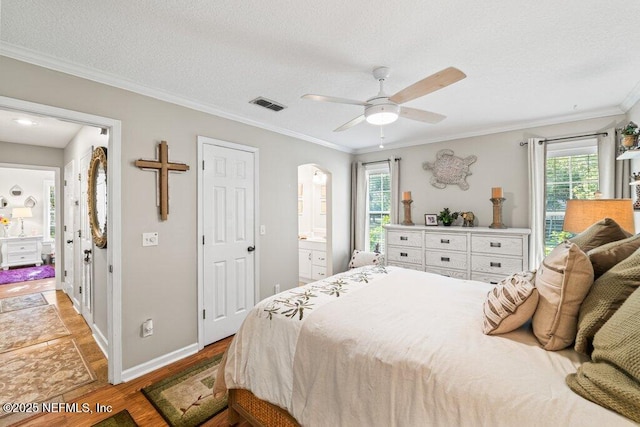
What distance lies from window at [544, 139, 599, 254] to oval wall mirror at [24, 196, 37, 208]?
34.3ft

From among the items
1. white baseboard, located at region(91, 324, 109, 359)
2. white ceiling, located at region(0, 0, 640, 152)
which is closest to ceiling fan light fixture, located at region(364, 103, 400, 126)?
white ceiling, located at region(0, 0, 640, 152)

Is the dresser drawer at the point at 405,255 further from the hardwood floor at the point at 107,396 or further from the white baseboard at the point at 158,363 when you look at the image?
the white baseboard at the point at 158,363

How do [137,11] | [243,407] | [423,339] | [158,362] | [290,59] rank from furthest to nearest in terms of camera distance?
[158,362] < [290,59] < [243,407] < [137,11] < [423,339]

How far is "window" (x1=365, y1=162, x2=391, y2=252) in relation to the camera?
4801mm

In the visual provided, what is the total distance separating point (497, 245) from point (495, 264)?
9.2 inches

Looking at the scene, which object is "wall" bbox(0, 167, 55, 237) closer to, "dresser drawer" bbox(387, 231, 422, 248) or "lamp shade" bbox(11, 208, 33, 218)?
"lamp shade" bbox(11, 208, 33, 218)

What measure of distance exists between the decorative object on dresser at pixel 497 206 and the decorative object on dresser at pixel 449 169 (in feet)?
1.44

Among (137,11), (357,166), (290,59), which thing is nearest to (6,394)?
(137,11)

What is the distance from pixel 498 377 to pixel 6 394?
11.1 feet

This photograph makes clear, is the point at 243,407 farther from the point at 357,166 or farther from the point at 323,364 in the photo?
the point at 357,166

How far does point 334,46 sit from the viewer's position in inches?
71.1

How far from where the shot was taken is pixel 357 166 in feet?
16.3

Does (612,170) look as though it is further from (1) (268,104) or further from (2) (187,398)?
(2) (187,398)

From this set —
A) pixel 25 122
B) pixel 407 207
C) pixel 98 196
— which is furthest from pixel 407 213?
pixel 25 122
